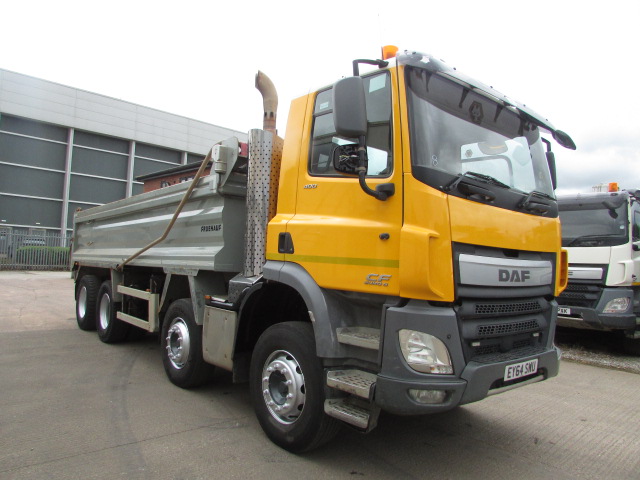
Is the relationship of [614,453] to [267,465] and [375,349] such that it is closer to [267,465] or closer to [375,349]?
[375,349]

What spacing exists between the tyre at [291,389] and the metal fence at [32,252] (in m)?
20.7

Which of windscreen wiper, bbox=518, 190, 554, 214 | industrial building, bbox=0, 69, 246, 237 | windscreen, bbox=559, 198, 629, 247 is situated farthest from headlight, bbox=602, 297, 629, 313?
industrial building, bbox=0, 69, 246, 237

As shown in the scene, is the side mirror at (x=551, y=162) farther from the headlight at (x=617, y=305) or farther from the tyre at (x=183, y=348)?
the headlight at (x=617, y=305)

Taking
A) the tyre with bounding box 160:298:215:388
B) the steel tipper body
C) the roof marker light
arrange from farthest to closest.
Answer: the steel tipper body → the tyre with bounding box 160:298:215:388 → the roof marker light

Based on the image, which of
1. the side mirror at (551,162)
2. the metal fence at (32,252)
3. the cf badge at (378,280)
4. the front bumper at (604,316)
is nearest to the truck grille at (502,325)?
the cf badge at (378,280)

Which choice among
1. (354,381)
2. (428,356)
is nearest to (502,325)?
(428,356)

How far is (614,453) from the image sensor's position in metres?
3.64

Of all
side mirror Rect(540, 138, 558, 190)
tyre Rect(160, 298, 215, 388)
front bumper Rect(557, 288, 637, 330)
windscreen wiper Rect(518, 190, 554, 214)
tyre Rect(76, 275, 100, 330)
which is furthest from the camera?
tyre Rect(76, 275, 100, 330)

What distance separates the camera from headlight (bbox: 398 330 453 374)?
109 inches

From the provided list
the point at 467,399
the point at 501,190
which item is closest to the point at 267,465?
the point at 467,399

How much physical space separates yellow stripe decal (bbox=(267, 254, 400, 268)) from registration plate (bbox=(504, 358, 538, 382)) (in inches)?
40.1

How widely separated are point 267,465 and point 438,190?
2.19 meters

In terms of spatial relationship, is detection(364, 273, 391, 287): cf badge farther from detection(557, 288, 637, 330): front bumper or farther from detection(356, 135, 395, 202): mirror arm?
detection(557, 288, 637, 330): front bumper

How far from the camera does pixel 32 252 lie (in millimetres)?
21656
